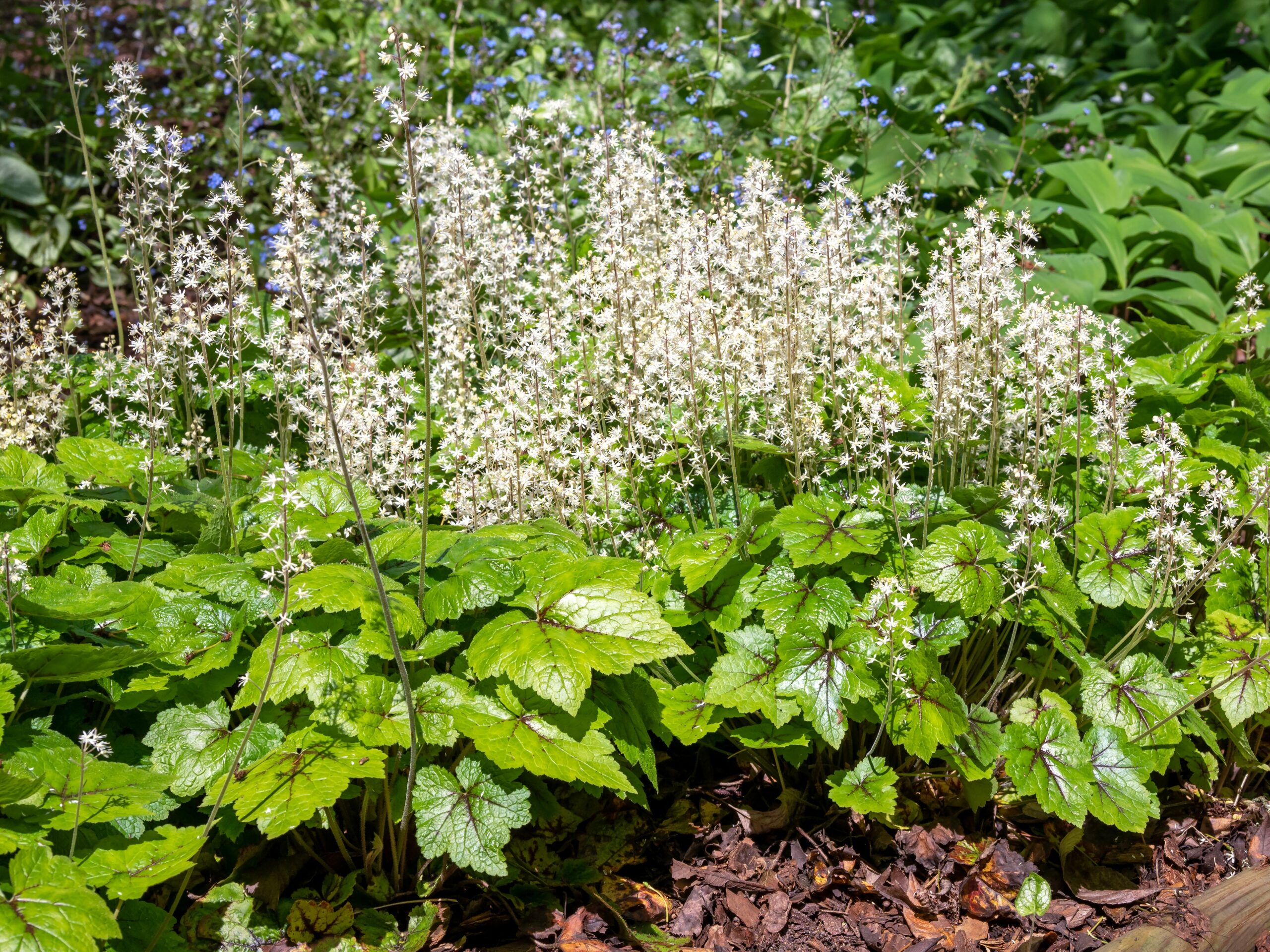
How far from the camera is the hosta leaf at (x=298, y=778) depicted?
209 centimetres

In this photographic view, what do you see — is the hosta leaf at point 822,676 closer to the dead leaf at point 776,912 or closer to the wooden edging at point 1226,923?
the dead leaf at point 776,912

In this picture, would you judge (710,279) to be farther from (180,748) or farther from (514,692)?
(180,748)

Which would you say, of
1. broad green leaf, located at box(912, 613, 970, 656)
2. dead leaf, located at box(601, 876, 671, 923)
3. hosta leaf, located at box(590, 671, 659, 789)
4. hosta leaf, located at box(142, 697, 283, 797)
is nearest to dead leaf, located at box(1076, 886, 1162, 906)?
broad green leaf, located at box(912, 613, 970, 656)

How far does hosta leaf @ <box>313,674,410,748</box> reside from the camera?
2273 millimetres

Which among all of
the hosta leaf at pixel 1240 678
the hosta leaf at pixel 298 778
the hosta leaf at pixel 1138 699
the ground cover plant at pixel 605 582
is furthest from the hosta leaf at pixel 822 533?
the hosta leaf at pixel 298 778

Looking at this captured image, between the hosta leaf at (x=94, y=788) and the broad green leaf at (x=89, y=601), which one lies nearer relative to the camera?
the hosta leaf at (x=94, y=788)

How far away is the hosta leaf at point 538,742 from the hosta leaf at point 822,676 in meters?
0.47

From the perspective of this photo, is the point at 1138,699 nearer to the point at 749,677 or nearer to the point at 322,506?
the point at 749,677

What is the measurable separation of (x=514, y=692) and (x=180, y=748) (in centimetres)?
77

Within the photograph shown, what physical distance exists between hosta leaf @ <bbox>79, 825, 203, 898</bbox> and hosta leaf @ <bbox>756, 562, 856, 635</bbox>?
4.57ft

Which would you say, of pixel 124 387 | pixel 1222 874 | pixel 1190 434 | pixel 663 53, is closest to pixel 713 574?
pixel 1222 874

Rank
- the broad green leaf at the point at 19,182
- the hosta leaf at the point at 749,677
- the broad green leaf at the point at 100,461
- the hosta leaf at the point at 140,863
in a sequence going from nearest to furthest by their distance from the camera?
the hosta leaf at the point at 140,863
the hosta leaf at the point at 749,677
the broad green leaf at the point at 100,461
the broad green leaf at the point at 19,182

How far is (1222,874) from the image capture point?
2.92m

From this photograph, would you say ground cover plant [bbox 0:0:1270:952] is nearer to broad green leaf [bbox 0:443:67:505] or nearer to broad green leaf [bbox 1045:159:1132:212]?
broad green leaf [bbox 0:443:67:505]
